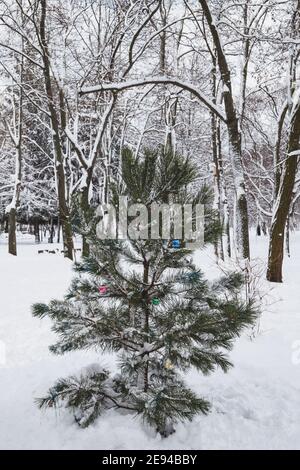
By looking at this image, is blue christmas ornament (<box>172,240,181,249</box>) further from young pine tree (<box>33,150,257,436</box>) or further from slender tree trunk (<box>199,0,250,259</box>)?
slender tree trunk (<box>199,0,250,259</box>)

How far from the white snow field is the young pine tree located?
155 millimetres

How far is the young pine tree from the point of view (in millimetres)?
2453

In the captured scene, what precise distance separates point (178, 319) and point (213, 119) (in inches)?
520

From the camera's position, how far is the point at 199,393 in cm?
322

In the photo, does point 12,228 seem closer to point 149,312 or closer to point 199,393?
point 199,393

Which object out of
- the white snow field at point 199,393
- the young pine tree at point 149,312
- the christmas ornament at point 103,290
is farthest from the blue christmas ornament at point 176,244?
the white snow field at point 199,393

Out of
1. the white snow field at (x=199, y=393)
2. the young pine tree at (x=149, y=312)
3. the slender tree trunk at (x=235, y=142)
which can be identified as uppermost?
the slender tree trunk at (x=235, y=142)

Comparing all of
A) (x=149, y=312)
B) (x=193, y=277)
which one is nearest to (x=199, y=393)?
(x=149, y=312)

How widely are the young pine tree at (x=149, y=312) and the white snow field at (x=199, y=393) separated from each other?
0.16 metres

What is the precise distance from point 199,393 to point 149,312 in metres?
1.14

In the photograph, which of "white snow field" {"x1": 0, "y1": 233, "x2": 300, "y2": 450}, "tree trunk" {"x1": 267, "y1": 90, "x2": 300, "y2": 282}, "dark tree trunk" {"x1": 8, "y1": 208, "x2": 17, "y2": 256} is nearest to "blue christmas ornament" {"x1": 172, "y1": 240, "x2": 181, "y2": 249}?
"white snow field" {"x1": 0, "y1": 233, "x2": 300, "y2": 450}

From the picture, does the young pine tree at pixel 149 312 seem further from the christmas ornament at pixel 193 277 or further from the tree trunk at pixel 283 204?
the tree trunk at pixel 283 204

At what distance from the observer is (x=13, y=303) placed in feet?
22.0

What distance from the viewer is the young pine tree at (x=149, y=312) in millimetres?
2453
